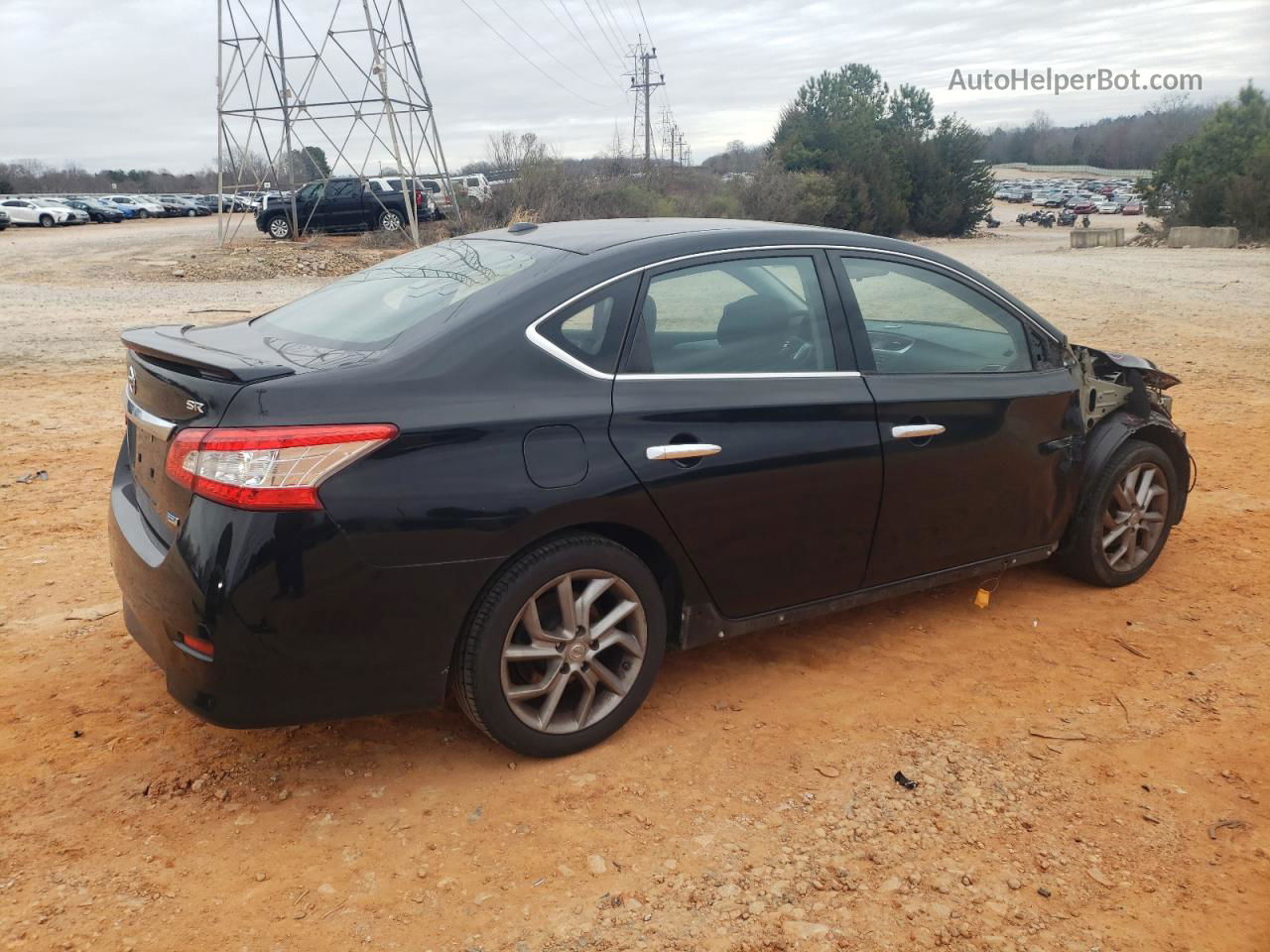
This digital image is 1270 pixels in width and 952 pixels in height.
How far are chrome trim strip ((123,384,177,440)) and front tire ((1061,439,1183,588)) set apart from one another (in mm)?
3694

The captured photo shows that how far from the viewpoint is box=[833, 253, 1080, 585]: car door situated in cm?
391

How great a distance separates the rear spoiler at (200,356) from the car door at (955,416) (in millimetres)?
2083

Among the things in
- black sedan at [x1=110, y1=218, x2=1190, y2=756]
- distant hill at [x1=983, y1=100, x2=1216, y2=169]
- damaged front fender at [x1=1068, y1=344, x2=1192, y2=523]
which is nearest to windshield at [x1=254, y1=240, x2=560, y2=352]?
black sedan at [x1=110, y1=218, x2=1190, y2=756]

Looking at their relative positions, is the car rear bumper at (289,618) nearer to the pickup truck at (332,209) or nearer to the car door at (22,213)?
the pickup truck at (332,209)

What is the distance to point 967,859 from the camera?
290 centimetres

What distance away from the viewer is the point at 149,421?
10.5ft

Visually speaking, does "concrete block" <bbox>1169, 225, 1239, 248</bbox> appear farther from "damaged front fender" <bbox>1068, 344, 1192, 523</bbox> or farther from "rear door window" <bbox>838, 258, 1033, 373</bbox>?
"rear door window" <bbox>838, 258, 1033, 373</bbox>

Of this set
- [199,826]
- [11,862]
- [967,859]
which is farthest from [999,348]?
[11,862]

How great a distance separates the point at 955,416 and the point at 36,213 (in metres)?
50.3

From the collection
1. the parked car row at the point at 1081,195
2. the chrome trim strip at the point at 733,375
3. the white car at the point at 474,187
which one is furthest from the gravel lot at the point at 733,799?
the parked car row at the point at 1081,195

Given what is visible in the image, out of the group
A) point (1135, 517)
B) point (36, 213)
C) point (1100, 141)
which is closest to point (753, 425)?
point (1135, 517)

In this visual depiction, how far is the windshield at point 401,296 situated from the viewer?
339 centimetres

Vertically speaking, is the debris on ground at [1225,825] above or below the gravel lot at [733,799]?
below

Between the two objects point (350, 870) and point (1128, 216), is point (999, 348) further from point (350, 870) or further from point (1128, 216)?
point (1128, 216)
